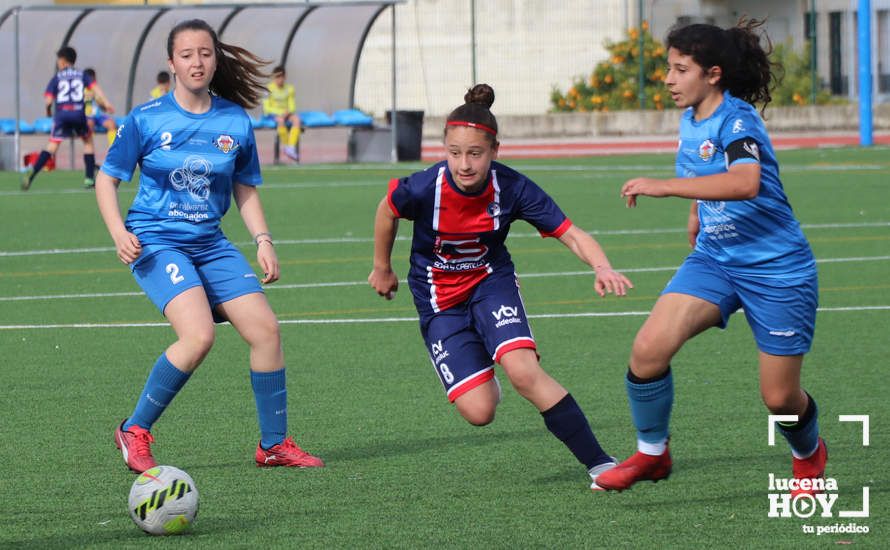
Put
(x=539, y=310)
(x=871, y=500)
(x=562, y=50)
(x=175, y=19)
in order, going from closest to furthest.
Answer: (x=871, y=500) < (x=539, y=310) < (x=175, y=19) < (x=562, y=50)

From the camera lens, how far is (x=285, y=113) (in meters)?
30.7

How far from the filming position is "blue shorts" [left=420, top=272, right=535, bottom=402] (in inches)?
248

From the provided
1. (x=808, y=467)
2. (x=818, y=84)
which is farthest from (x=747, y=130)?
(x=818, y=84)

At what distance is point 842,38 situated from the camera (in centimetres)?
3841

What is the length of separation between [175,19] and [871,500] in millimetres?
28753

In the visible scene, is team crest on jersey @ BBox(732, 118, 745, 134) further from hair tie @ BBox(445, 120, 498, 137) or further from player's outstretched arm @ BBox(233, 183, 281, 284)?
player's outstretched arm @ BBox(233, 183, 281, 284)

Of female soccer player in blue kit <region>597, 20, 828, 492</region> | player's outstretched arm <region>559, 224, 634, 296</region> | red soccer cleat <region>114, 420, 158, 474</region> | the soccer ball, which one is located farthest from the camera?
red soccer cleat <region>114, 420, 158, 474</region>

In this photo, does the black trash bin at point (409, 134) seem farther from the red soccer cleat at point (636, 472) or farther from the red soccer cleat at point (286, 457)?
the red soccer cleat at point (636, 472)

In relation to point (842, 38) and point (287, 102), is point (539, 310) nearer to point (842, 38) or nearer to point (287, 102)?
point (287, 102)

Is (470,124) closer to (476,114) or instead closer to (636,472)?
(476,114)

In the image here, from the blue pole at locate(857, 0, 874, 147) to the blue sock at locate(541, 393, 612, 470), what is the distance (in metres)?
25.5

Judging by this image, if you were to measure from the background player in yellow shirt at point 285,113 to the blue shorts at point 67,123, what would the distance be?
16.8 ft

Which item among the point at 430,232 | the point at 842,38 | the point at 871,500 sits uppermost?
the point at 842,38

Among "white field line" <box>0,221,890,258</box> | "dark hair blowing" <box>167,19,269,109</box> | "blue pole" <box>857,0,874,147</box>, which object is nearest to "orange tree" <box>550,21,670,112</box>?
"blue pole" <box>857,0,874,147</box>
